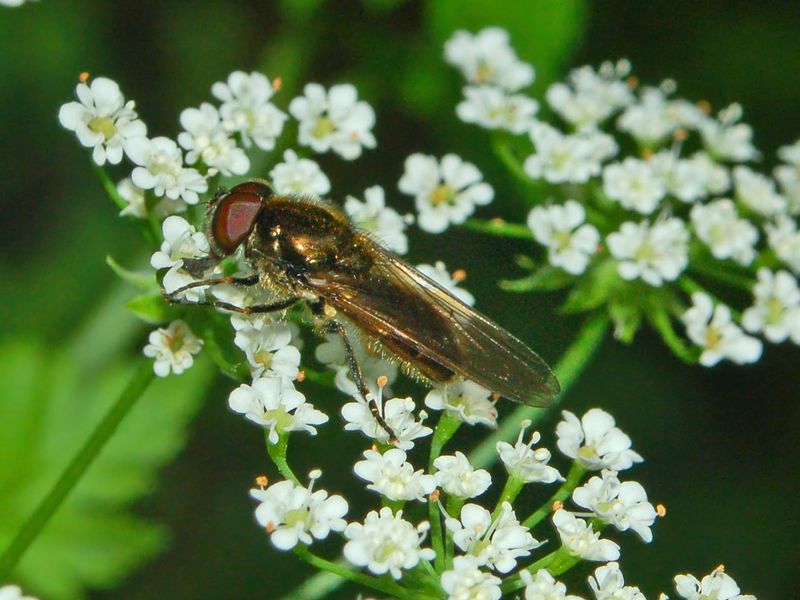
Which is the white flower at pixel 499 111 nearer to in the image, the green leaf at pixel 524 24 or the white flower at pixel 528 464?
the green leaf at pixel 524 24

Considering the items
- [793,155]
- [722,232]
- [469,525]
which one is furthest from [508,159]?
[469,525]

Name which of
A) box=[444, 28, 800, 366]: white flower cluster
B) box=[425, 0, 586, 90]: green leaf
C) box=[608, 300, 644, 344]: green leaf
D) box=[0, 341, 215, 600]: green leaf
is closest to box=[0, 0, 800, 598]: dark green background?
box=[425, 0, 586, 90]: green leaf

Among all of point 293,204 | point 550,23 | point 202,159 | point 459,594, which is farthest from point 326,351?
point 550,23

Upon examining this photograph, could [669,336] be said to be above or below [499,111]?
A: below

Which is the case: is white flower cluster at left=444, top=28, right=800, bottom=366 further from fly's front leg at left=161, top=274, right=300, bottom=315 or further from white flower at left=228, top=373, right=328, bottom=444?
white flower at left=228, top=373, right=328, bottom=444

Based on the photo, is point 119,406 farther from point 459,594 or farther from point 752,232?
point 752,232

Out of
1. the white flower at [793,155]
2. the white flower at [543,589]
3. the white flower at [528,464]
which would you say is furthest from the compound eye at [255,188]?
the white flower at [793,155]

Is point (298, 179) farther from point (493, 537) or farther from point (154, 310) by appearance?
point (493, 537)

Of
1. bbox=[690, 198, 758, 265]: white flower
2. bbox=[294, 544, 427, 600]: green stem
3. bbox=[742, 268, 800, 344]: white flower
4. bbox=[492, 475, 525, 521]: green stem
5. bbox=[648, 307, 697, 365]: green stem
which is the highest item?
bbox=[690, 198, 758, 265]: white flower
